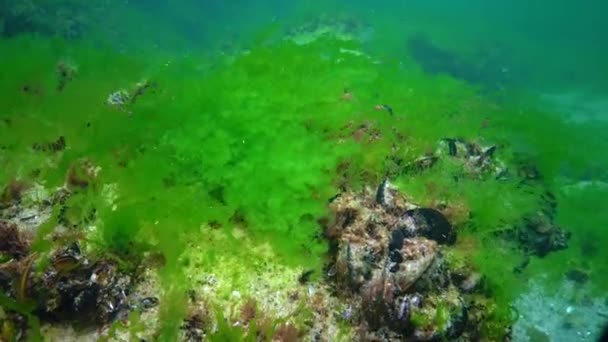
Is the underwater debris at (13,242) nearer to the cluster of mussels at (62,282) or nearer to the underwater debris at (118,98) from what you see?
the cluster of mussels at (62,282)

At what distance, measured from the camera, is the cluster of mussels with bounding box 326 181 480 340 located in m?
4.46

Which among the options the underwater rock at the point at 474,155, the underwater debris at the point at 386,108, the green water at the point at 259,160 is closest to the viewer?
the green water at the point at 259,160

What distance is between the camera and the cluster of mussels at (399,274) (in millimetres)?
4465

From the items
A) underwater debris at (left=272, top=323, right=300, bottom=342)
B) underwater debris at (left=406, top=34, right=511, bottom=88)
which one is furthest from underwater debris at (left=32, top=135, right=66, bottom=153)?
underwater debris at (left=406, top=34, right=511, bottom=88)

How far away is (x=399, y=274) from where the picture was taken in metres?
4.61

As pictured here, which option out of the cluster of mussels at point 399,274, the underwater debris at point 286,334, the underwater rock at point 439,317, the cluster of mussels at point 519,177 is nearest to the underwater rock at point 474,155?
the cluster of mussels at point 519,177

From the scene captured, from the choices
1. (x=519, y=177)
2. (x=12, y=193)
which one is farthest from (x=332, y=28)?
(x=12, y=193)

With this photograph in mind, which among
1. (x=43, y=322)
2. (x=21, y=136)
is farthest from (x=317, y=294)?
(x=21, y=136)

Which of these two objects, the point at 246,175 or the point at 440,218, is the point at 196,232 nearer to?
the point at 246,175

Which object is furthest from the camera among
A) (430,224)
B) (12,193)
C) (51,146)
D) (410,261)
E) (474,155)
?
(474,155)

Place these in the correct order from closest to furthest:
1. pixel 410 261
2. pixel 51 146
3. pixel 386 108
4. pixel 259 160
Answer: pixel 410 261
pixel 259 160
pixel 51 146
pixel 386 108

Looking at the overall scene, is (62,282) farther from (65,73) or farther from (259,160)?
(65,73)

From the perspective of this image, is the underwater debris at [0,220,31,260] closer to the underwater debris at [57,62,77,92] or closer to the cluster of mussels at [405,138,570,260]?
the underwater debris at [57,62,77,92]

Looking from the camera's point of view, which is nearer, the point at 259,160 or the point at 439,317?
the point at 439,317
